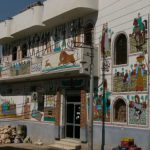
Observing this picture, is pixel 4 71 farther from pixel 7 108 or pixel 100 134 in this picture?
pixel 100 134

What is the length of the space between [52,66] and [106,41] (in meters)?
4.03

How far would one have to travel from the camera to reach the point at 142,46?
64.3 ft

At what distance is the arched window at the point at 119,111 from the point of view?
20844mm

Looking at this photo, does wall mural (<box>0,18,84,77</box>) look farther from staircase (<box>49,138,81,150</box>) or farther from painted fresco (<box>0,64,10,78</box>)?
staircase (<box>49,138,81,150</box>)

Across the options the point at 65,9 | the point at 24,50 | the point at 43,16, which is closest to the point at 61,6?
the point at 65,9

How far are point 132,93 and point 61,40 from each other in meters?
8.14

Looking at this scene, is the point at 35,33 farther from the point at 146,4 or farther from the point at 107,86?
the point at 146,4

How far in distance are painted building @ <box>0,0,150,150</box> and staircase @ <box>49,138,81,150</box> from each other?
52cm

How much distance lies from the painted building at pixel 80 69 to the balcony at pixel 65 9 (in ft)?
0.17

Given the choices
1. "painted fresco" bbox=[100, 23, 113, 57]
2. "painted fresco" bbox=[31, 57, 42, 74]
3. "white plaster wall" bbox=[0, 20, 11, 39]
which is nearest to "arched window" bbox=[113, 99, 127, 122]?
"painted fresco" bbox=[100, 23, 113, 57]

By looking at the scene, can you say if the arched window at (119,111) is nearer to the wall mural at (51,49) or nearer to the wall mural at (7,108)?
the wall mural at (51,49)

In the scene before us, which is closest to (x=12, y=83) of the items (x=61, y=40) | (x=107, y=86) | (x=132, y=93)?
(x=61, y=40)

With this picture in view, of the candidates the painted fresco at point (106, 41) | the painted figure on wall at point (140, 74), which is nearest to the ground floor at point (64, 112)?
the painted figure on wall at point (140, 74)

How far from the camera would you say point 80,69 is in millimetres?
21875
